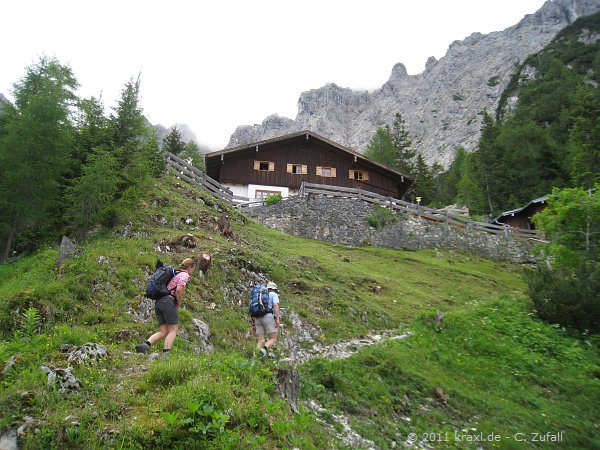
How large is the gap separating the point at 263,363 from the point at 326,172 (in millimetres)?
27883

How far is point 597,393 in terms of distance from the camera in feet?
32.0

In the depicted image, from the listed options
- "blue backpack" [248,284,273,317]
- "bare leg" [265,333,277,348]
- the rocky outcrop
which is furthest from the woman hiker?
the rocky outcrop

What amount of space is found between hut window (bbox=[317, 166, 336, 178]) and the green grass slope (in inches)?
646

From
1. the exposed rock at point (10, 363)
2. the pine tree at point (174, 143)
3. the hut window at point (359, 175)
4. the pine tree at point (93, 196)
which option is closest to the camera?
the exposed rock at point (10, 363)

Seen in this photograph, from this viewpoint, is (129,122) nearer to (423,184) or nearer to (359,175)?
(359,175)

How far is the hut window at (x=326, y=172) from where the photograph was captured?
33.7 meters

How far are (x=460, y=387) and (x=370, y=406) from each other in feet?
9.69

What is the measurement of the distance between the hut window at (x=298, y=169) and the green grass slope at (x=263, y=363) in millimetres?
15368

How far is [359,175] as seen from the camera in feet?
114

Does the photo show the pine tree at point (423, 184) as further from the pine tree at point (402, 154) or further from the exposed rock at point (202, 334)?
the exposed rock at point (202, 334)

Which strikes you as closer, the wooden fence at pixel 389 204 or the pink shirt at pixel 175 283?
the pink shirt at pixel 175 283

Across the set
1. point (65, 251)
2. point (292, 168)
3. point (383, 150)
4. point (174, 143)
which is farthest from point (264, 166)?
point (383, 150)

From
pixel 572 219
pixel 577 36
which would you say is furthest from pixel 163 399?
pixel 577 36

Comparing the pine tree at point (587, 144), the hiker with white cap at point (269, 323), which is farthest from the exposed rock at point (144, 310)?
the pine tree at point (587, 144)
